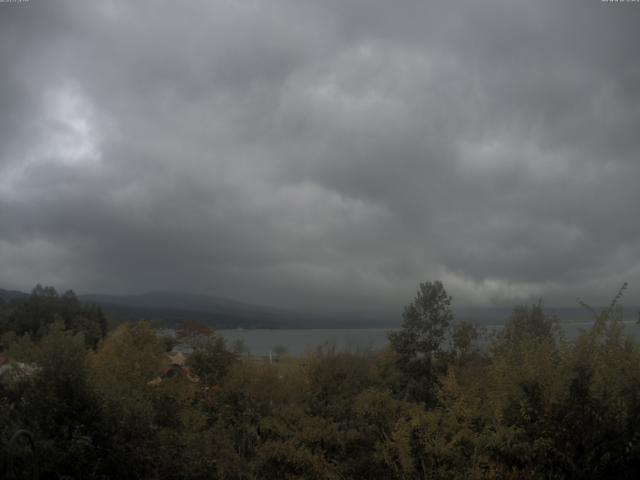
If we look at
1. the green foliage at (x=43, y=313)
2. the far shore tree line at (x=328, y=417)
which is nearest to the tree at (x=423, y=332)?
the far shore tree line at (x=328, y=417)

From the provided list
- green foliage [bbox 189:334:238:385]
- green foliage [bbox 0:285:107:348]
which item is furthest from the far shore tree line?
green foliage [bbox 0:285:107:348]

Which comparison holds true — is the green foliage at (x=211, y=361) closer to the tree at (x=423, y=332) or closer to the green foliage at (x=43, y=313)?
the tree at (x=423, y=332)

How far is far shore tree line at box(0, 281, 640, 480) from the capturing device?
9.60m

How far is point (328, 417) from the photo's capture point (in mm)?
14992

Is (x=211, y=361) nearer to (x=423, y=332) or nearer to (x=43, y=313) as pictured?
(x=423, y=332)

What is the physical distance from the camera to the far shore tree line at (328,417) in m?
9.60

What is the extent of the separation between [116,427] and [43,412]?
134cm

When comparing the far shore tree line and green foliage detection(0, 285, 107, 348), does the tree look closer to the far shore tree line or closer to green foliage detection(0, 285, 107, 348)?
the far shore tree line

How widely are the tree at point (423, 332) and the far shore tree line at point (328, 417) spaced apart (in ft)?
14.7

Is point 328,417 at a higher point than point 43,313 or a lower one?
lower

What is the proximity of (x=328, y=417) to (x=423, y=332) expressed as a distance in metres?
9.41

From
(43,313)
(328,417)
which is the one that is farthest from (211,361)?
(43,313)

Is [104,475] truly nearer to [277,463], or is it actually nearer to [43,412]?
[43,412]

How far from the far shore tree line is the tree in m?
4.47
